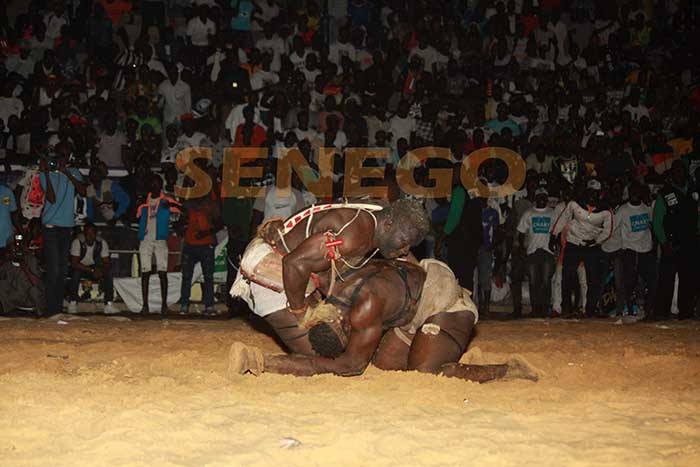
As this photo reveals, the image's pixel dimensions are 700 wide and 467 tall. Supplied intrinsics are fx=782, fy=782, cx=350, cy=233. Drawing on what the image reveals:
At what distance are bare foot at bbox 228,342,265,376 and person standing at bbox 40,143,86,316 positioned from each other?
477cm

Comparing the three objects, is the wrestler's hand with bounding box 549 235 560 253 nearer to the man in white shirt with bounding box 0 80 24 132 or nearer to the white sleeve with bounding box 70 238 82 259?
the white sleeve with bounding box 70 238 82 259

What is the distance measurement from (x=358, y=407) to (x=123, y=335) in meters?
3.69

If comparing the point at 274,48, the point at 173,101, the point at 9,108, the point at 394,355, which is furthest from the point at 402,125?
the point at 394,355

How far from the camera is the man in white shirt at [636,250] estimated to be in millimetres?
10523

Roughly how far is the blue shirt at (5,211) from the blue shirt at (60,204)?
0.67 meters

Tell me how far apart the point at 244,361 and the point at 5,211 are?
5902mm

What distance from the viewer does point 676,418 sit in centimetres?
421

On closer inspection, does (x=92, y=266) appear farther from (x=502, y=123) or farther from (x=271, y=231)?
(x=502, y=123)

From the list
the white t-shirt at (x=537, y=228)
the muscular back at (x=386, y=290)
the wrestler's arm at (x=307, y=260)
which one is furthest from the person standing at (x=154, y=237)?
the wrestler's arm at (x=307, y=260)

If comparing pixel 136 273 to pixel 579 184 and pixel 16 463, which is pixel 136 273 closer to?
pixel 579 184

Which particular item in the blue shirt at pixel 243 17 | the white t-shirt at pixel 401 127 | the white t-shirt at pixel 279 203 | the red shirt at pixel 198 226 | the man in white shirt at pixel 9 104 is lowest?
the red shirt at pixel 198 226

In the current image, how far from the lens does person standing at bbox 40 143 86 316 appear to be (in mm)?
9125

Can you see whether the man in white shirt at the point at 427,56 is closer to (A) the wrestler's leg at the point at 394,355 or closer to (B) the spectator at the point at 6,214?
(B) the spectator at the point at 6,214

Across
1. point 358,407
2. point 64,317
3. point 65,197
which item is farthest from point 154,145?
point 358,407
